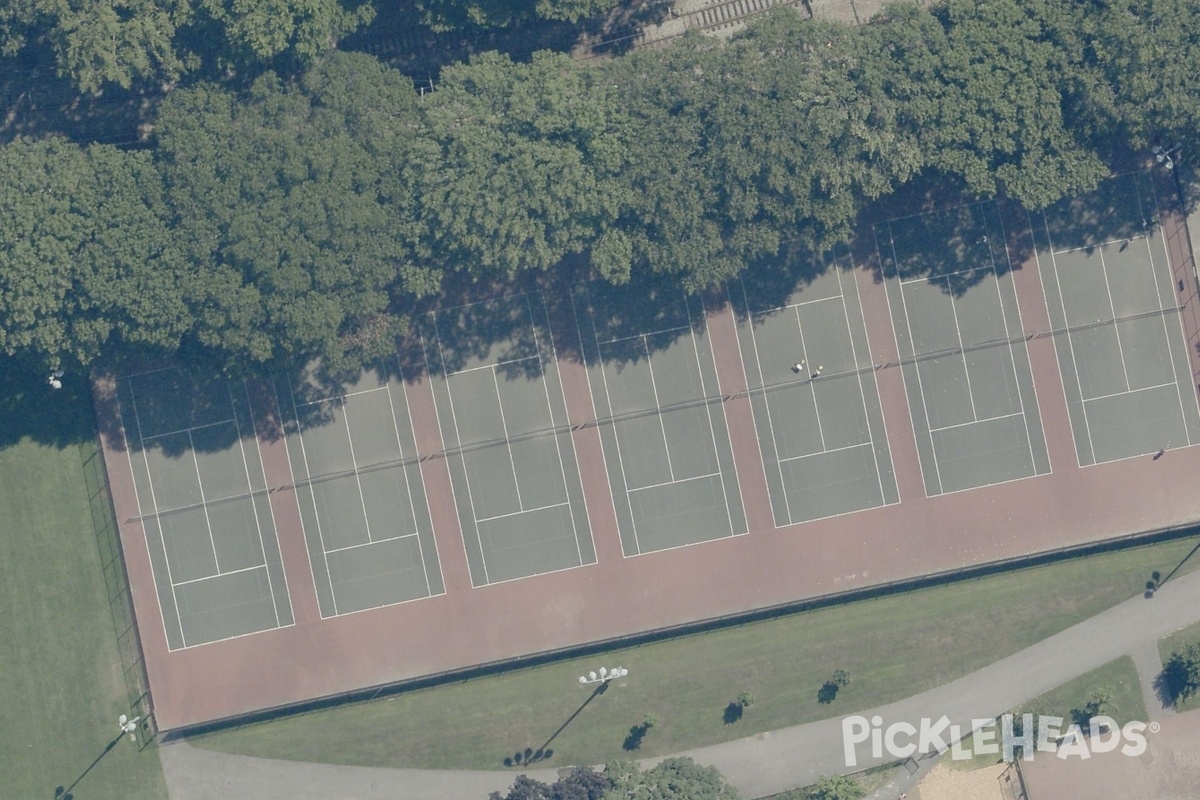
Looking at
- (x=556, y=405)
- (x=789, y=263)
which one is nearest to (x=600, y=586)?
(x=556, y=405)

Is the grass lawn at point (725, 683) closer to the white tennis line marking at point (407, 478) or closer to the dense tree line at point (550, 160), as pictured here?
the white tennis line marking at point (407, 478)

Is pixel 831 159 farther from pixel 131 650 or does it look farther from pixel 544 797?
pixel 131 650

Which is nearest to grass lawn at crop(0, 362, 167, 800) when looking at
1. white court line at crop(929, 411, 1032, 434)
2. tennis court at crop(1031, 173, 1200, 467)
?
white court line at crop(929, 411, 1032, 434)

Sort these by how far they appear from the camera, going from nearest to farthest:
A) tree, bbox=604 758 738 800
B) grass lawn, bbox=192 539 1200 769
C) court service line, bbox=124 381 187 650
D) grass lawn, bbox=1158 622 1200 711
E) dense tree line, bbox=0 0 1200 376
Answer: dense tree line, bbox=0 0 1200 376, tree, bbox=604 758 738 800, court service line, bbox=124 381 187 650, grass lawn, bbox=1158 622 1200 711, grass lawn, bbox=192 539 1200 769

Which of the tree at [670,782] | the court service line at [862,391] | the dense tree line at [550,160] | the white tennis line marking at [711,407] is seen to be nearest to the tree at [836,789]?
the tree at [670,782]

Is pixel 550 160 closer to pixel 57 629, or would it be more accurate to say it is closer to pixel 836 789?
pixel 836 789

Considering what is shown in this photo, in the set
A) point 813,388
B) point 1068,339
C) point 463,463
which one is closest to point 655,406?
point 813,388

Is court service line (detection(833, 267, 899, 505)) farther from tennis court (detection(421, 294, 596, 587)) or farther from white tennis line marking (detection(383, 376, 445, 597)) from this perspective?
white tennis line marking (detection(383, 376, 445, 597))
